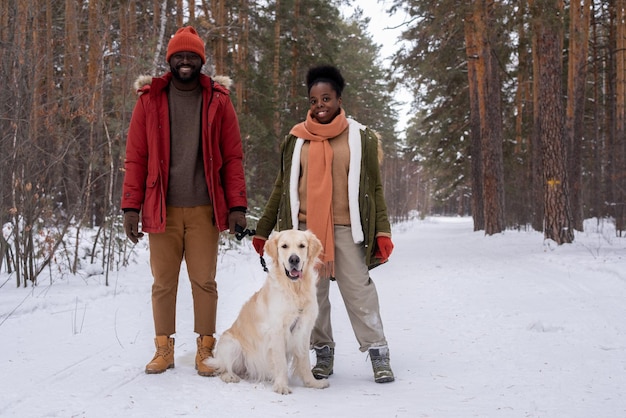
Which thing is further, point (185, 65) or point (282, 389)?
point (185, 65)

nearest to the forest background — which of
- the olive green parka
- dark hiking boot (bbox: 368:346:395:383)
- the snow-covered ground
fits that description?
the snow-covered ground

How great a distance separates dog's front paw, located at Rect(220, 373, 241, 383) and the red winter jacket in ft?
3.43

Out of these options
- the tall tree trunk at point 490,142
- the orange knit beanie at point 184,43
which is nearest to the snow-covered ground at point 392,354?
the orange knit beanie at point 184,43

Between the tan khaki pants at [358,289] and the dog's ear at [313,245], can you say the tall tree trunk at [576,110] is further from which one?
the dog's ear at [313,245]

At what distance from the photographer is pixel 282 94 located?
58.6ft

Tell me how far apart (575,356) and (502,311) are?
1.90 metres

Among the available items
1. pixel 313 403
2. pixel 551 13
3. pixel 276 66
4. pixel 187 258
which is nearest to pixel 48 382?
pixel 187 258

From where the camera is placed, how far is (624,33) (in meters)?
17.7

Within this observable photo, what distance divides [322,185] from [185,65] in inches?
52.3

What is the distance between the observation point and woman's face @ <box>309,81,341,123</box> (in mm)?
3910

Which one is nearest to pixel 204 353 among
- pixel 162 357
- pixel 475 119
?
pixel 162 357

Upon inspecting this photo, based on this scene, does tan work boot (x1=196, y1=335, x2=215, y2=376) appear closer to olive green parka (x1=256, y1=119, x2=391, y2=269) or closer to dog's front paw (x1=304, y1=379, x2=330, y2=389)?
dog's front paw (x1=304, y1=379, x2=330, y2=389)

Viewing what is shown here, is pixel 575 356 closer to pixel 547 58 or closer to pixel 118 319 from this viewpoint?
pixel 118 319

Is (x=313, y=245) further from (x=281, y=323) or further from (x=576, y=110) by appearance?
(x=576, y=110)
